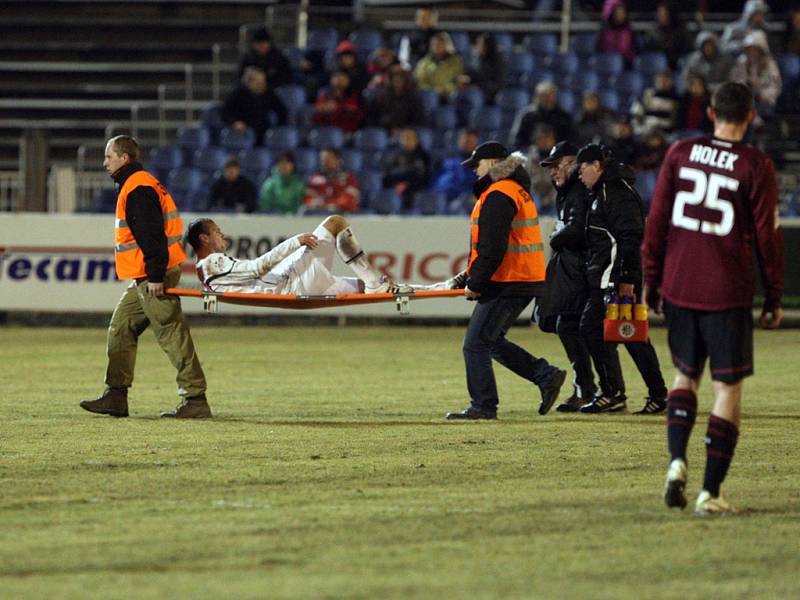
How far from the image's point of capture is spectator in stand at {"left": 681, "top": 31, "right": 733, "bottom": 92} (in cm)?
2319

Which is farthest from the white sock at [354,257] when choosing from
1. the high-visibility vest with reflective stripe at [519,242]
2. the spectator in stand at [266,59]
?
the spectator in stand at [266,59]

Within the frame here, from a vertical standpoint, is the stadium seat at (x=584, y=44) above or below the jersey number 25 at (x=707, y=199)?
above

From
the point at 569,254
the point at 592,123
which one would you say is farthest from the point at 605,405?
the point at 592,123

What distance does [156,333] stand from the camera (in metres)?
11.2

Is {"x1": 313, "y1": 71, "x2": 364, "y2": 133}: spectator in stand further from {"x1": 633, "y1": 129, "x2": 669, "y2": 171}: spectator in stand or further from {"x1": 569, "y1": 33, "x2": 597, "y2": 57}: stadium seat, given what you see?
{"x1": 633, "y1": 129, "x2": 669, "y2": 171}: spectator in stand

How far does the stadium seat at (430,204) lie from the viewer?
21281 mm

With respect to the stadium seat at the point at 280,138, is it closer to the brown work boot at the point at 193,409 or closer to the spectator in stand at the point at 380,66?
the spectator in stand at the point at 380,66

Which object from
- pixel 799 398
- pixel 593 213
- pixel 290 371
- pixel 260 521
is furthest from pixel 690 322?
pixel 290 371

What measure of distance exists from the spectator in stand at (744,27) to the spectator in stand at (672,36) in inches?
24.5

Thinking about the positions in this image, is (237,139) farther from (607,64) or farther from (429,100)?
(607,64)

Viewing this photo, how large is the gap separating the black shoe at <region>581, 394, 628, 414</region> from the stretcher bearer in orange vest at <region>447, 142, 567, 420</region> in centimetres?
61

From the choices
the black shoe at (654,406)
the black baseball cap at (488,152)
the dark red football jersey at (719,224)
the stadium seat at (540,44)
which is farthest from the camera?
the stadium seat at (540,44)

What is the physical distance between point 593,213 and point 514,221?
89 centimetres

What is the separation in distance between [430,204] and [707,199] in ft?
46.6
